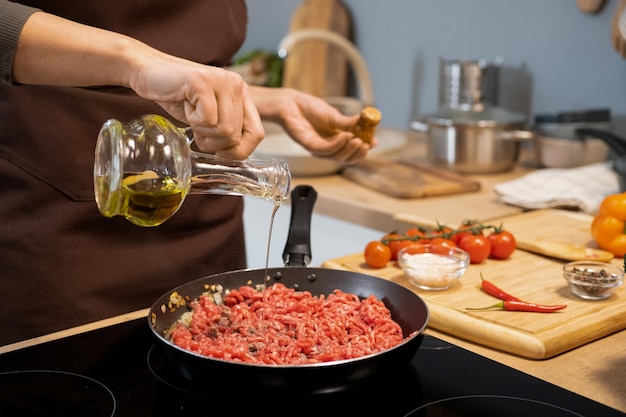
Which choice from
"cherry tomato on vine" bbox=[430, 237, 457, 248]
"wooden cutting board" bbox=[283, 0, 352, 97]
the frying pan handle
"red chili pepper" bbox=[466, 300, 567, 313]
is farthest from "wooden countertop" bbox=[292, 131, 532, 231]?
"wooden cutting board" bbox=[283, 0, 352, 97]

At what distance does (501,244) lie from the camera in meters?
1.51

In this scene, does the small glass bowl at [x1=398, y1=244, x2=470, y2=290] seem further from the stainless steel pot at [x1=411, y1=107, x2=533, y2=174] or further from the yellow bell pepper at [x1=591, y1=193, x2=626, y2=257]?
the stainless steel pot at [x1=411, y1=107, x2=533, y2=174]

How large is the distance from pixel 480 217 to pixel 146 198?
3.72ft

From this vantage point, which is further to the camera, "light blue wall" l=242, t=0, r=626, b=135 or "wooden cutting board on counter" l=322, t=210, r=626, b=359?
"light blue wall" l=242, t=0, r=626, b=135

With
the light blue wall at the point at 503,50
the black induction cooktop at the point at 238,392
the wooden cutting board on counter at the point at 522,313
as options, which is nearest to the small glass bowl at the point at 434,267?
the wooden cutting board on counter at the point at 522,313

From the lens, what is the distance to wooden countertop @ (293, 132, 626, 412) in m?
1.03

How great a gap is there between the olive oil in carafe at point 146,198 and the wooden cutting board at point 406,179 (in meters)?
1.19

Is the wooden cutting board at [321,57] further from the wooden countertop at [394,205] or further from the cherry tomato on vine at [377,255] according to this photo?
the cherry tomato on vine at [377,255]

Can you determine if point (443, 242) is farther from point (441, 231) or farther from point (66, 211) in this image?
point (66, 211)

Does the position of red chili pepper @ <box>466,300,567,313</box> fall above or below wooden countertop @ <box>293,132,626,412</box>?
above

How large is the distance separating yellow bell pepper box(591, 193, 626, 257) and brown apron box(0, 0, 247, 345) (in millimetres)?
820

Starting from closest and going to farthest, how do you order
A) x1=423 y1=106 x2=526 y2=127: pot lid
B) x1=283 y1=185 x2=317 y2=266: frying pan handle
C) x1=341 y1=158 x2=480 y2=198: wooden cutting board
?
x1=283 y1=185 x2=317 y2=266: frying pan handle
x1=341 y1=158 x2=480 y2=198: wooden cutting board
x1=423 y1=106 x2=526 y2=127: pot lid

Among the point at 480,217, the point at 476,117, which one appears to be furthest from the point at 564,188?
the point at 476,117

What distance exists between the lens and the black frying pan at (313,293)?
91cm
